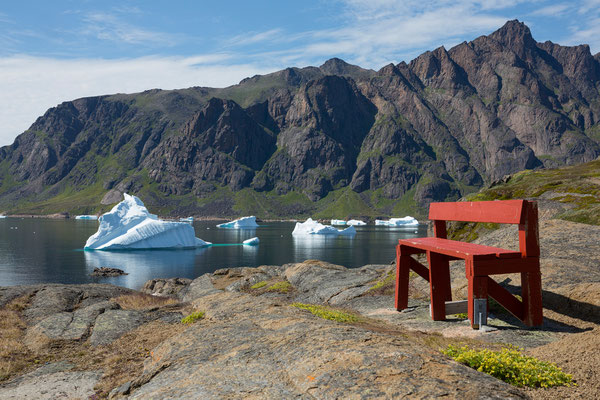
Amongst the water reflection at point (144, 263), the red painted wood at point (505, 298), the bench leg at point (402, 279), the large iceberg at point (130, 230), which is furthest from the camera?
the large iceberg at point (130, 230)

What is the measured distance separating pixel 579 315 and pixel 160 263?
3402 inches

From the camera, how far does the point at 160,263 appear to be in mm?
89438

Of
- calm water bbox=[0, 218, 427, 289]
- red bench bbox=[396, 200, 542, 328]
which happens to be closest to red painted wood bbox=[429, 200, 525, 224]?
red bench bbox=[396, 200, 542, 328]

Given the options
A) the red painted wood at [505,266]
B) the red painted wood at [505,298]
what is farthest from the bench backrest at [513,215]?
the red painted wood at [505,298]

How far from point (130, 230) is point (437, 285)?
107 meters

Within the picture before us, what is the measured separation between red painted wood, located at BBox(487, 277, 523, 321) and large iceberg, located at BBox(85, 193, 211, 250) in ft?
346

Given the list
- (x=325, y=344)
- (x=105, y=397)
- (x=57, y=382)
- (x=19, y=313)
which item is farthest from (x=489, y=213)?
(x=19, y=313)

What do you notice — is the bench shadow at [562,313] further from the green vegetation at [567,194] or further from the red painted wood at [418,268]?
the green vegetation at [567,194]

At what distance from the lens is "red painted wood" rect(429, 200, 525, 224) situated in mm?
11781

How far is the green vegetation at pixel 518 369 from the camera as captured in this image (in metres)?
6.58

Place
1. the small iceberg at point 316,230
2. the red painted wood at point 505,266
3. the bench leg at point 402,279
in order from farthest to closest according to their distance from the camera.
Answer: the small iceberg at point 316,230 < the bench leg at point 402,279 < the red painted wood at point 505,266

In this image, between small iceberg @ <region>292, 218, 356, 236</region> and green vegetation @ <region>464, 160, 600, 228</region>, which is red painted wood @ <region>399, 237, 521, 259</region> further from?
small iceberg @ <region>292, 218, 356, 236</region>

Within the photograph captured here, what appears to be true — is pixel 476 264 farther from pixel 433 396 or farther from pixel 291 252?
pixel 291 252

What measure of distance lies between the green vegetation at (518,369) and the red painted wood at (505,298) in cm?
504
